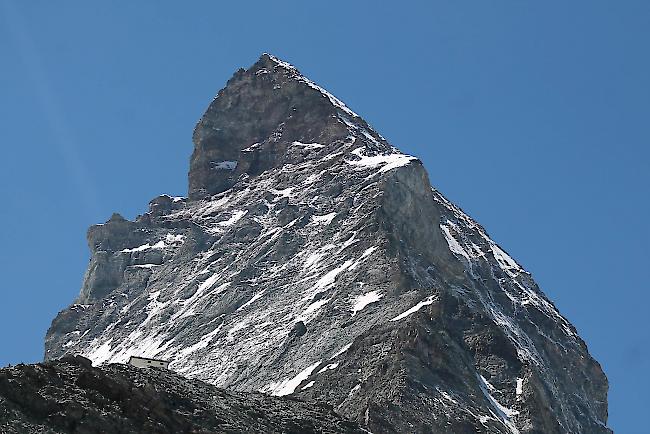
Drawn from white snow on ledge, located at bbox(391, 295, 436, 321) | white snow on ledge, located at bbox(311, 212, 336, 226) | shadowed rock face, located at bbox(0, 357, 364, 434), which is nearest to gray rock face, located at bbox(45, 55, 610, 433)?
white snow on ledge, located at bbox(311, 212, 336, 226)

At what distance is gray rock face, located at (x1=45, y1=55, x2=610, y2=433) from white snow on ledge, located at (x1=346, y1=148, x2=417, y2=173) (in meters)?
0.44

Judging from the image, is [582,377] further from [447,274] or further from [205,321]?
[205,321]

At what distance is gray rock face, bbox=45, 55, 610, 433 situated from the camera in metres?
120

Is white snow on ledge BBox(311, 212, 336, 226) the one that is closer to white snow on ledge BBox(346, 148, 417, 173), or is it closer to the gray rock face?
the gray rock face

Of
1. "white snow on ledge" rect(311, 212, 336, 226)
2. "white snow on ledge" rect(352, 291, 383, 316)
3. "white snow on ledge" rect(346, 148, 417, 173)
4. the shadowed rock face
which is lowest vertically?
the shadowed rock face

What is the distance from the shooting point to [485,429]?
113438 mm

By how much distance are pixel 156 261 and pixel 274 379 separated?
67469mm

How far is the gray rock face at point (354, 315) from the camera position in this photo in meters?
120

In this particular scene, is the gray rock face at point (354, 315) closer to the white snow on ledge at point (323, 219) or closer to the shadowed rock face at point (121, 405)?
the white snow on ledge at point (323, 219)

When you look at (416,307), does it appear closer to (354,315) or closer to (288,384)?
(354,315)

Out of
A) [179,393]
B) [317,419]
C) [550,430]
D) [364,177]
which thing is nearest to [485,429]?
[550,430]

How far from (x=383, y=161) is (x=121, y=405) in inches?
4843

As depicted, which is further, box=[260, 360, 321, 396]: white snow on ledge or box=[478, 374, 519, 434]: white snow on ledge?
box=[478, 374, 519, 434]: white snow on ledge

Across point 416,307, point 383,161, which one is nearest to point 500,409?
point 416,307
